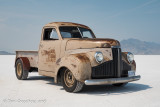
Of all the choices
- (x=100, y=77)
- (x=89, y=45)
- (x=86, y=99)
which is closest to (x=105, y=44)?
(x=89, y=45)

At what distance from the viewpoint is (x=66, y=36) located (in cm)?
840

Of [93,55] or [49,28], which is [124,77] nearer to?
[93,55]

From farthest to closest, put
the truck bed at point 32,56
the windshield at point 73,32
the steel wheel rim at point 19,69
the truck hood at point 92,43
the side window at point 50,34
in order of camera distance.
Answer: the steel wheel rim at point 19,69, the truck bed at point 32,56, the side window at point 50,34, the windshield at point 73,32, the truck hood at point 92,43

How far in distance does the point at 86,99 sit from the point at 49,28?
3.43 meters

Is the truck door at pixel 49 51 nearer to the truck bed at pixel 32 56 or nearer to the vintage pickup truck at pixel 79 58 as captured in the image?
→ the vintage pickup truck at pixel 79 58

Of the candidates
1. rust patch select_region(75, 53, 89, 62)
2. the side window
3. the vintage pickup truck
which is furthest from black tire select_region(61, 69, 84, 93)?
the side window

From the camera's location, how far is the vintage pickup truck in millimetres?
6807

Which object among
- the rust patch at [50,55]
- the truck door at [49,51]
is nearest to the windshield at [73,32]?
the truck door at [49,51]

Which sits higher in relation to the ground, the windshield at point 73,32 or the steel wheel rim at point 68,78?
the windshield at point 73,32

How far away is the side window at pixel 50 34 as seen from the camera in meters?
8.55

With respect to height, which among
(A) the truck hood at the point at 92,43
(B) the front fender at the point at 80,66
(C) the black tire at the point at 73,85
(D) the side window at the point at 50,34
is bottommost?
(C) the black tire at the point at 73,85

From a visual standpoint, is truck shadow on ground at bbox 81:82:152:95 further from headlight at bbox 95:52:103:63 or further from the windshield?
the windshield

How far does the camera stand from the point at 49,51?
333 inches

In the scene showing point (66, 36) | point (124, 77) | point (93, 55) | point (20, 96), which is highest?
point (66, 36)
